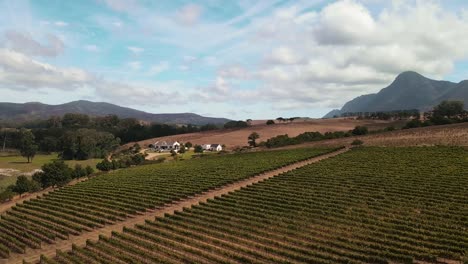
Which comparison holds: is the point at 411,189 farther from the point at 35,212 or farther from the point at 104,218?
the point at 35,212

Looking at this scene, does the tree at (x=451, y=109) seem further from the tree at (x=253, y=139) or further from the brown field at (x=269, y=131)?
the tree at (x=253, y=139)

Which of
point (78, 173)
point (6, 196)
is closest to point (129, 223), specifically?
point (6, 196)

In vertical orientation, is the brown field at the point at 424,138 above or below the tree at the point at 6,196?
above

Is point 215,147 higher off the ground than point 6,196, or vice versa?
point 215,147

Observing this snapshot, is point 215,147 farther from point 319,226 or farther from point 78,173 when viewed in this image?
point 319,226

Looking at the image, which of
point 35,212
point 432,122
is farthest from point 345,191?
point 432,122

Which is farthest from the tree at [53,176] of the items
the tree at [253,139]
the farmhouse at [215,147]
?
the farmhouse at [215,147]
